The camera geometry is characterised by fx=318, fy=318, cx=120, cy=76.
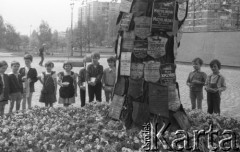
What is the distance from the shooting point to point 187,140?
164 inches

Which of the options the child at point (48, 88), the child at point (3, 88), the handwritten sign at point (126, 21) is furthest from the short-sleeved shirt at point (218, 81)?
the child at point (3, 88)

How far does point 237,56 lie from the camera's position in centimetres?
2473

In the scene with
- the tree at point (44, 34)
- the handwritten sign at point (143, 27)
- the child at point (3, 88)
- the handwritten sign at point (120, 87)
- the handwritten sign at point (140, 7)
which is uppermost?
the tree at point (44, 34)

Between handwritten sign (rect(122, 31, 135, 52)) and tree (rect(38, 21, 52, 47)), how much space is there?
Answer: 60.5 meters

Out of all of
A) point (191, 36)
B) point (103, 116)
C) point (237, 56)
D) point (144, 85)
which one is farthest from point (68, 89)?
point (191, 36)

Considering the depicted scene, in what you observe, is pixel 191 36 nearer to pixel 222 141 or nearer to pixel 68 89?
pixel 68 89

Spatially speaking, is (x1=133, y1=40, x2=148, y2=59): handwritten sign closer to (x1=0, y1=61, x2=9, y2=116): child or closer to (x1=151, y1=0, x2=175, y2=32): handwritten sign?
(x1=151, y1=0, x2=175, y2=32): handwritten sign

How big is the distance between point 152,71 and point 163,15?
0.86 metres

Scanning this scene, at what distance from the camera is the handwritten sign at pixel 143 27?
187 inches

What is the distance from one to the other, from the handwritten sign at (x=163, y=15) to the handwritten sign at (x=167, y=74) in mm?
555

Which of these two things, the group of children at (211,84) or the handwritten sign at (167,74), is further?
the group of children at (211,84)

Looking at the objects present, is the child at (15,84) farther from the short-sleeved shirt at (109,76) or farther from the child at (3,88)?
the short-sleeved shirt at (109,76)

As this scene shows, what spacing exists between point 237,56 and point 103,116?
850 inches

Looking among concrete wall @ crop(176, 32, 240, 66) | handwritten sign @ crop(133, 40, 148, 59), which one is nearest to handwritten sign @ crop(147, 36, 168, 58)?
handwritten sign @ crop(133, 40, 148, 59)
